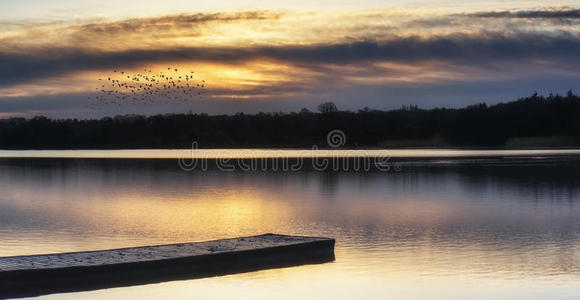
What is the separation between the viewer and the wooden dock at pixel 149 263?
29.0 feet

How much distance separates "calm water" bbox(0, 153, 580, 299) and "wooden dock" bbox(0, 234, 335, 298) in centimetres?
25

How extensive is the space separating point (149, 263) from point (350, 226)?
5.94 meters

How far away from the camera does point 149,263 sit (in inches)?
378

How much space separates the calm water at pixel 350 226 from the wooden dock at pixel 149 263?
253 mm

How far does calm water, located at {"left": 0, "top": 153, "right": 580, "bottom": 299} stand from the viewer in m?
9.41

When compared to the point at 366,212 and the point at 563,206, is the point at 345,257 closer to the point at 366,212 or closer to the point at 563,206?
the point at 366,212

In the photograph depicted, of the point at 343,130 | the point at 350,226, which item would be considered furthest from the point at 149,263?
the point at 343,130
